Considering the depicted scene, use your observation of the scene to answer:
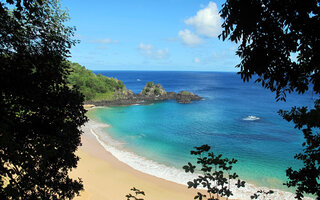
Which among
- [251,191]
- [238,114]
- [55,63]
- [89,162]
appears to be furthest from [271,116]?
[55,63]

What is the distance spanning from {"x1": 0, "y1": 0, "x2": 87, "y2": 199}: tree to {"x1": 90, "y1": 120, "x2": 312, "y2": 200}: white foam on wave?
13.5 meters

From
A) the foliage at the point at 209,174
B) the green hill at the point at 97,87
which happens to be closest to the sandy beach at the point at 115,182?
the foliage at the point at 209,174

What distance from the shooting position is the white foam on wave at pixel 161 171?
16.1 meters

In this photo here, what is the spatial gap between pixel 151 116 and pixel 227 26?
42.8m

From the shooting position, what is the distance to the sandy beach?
15.8 meters

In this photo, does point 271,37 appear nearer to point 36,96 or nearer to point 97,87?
point 36,96

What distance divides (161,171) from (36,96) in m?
16.8

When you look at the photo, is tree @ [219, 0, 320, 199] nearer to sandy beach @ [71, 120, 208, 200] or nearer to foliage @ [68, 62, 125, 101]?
sandy beach @ [71, 120, 208, 200]

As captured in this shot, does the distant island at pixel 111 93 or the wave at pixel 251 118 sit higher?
the distant island at pixel 111 93

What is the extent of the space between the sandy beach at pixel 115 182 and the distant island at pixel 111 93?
125ft

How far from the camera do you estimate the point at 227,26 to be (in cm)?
424

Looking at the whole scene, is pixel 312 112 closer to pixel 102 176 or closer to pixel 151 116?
pixel 102 176

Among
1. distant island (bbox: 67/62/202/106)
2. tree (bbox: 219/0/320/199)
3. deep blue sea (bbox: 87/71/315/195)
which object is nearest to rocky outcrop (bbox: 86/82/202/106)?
distant island (bbox: 67/62/202/106)

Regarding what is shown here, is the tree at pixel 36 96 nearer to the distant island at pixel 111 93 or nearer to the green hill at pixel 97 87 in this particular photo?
the distant island at pixel 111 93
